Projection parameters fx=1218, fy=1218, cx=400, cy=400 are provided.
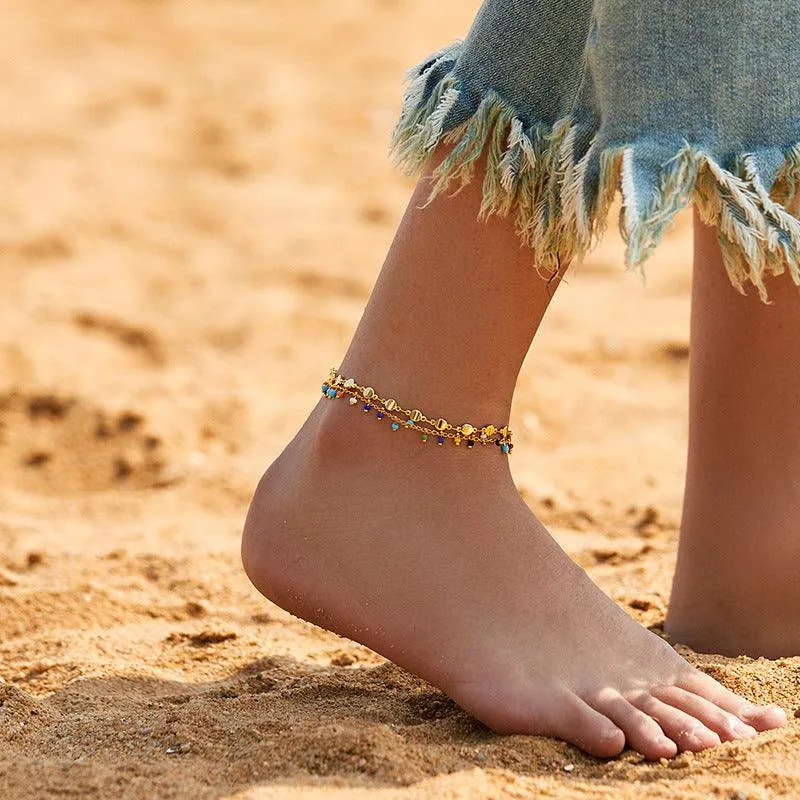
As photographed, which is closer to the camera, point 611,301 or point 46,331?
point 46,331

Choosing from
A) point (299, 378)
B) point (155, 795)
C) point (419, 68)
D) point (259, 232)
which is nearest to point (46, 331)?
point (299, 378)

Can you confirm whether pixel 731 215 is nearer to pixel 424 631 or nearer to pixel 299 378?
pixel 424 631

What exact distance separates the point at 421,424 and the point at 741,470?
1.20ft

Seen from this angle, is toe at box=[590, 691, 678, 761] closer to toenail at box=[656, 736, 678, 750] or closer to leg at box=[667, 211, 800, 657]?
toenail at box=[656, 736, 678, 750]

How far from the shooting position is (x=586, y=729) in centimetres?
110

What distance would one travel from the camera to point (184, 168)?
3.53 m

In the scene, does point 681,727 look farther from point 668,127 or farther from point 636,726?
point 668,127

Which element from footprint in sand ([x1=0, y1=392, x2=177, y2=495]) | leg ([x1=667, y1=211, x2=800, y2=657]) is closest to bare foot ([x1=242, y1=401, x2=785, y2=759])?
leg ([x1=667, y1=211, x2=800, y2=657])

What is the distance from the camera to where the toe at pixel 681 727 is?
1.09 metres

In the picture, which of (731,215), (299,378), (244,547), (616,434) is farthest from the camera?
(299,378)

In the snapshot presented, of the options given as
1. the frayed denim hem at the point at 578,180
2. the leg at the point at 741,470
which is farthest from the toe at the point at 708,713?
the frayed denim hem at the point at 578,180

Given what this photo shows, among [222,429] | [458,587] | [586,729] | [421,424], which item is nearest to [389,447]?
[421,424]

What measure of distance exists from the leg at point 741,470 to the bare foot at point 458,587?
0.14 m

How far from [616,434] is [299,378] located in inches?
24.6
